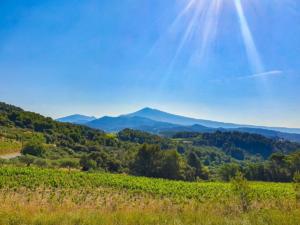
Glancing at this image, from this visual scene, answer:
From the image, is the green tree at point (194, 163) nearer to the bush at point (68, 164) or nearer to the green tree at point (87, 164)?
the green tree at point (87, 164)

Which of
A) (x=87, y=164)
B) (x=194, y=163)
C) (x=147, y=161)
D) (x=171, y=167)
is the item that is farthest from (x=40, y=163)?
(x=194, y=163)

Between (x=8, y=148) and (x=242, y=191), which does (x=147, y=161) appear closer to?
(x=8, y=148)

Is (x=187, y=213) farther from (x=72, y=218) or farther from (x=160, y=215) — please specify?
(x=72, y=218)

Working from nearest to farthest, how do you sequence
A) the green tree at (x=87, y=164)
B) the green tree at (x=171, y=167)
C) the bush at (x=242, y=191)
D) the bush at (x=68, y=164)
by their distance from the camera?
the bush at (x=242, y=191), the bush at (x=68, y=164), the green tree at (x=87, y=164), the green tree at (x=171, y=167)

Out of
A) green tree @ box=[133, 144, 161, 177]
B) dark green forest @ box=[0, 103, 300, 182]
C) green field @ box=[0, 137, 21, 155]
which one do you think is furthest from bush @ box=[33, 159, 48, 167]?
green tree @ box=[133, 144, 161, 177]

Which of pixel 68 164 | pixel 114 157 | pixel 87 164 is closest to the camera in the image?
pixel 68 164

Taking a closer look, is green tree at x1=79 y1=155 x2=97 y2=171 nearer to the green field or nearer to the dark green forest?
the dark green forest

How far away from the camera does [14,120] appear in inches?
3866

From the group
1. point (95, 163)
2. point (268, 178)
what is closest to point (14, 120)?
point (95, 163)

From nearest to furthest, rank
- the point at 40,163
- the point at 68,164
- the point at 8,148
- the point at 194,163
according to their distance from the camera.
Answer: the point at 40,163 → the point at 68,164 → the point at 8,148 → the point at 194,163

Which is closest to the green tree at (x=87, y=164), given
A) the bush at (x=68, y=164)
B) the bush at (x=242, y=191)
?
the bush at (x=68, y=164)

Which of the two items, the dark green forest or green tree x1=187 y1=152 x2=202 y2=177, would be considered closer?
the dark green forest

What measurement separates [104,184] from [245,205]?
60.2 ft

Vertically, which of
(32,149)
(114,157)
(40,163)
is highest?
(32,149)
